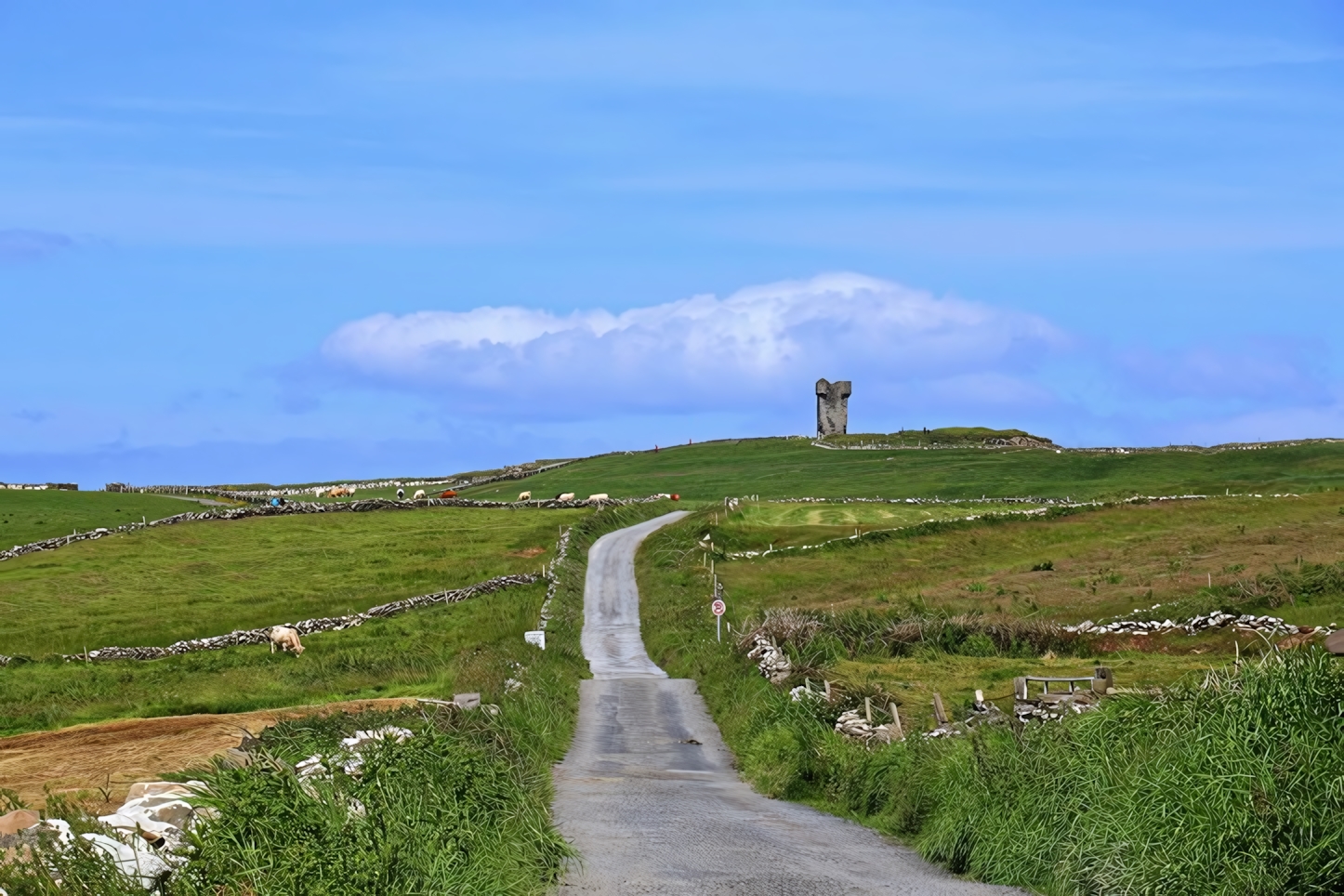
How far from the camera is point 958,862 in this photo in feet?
59.6

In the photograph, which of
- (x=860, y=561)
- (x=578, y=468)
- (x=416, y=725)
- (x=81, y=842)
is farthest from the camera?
(x=578, y=468)

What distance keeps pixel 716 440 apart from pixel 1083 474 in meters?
69.5

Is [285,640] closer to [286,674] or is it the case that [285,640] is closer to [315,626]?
[315,626]

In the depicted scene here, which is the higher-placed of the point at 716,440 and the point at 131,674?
the point at 716,440

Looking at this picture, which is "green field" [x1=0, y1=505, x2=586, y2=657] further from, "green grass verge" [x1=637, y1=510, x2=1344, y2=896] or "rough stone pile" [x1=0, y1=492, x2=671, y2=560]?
"green grass verge" [x1=637, y1=510, x2=1344, y2=896]

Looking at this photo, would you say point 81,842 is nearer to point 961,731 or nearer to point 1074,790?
point 1074,790

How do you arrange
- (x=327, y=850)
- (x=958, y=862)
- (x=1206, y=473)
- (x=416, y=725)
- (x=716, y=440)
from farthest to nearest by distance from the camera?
(x=716, y=440)
(x=1206, y=473)
(x=416, y=725)
(x=958, y=862)
(x=327, y=850)

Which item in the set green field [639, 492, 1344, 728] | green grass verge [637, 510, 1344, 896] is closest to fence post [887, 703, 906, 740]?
green grass verge [637, 510, 1344, 896]

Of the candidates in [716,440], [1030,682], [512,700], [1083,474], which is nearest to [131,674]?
[512,700]

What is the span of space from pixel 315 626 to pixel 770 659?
2547 centimetres

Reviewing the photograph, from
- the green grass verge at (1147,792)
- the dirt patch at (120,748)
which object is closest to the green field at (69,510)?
the dirt patch at (120,748)

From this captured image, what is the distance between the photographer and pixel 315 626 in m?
55.9

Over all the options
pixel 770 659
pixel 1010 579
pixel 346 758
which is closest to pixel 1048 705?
pixel 770 659

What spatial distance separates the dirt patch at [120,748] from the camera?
951 inches
